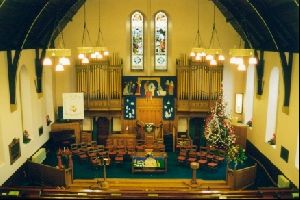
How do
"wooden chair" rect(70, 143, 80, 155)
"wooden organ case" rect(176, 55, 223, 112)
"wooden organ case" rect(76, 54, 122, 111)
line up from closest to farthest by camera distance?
"wooden chair" rect(70, 143, 80, 155), "wooden organ case" rect(176, 55, 223, 112), "wooden organ case" rect(76, 54, 122, 111)

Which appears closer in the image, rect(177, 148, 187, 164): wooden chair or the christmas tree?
the christmas tree

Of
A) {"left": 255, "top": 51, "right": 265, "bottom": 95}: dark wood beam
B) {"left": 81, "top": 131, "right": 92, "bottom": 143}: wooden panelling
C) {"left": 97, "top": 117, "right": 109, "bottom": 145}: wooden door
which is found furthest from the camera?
{"left": 97, "top": 117, "right": 109, "bottom": 145}: wooden door

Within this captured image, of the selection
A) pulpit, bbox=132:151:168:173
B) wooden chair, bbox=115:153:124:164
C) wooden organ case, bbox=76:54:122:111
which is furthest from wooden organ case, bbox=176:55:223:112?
wooden chair, bbox=115:153:124:164

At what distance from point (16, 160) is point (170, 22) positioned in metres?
9.67

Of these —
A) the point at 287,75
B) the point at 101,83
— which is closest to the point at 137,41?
the point at 101,83

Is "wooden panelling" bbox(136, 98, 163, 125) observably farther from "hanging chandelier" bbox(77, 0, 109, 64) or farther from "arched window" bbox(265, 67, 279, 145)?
"arched window" bbox(265, 67, 279, 145)

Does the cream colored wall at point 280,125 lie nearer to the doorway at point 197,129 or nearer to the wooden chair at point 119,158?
the doorway at point 197,129

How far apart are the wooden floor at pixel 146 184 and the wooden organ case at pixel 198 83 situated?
4.89m

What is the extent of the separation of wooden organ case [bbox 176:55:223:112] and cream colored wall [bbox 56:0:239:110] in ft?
2.62

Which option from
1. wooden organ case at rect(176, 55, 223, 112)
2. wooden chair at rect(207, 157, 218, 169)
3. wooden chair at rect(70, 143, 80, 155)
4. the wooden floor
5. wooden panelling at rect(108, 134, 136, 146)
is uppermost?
wooden organ case at rect(176, 55, 223, 112)

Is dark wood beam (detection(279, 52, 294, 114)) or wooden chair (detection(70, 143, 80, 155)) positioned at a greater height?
dark wood beam (detection(279, 52, 294, 114))

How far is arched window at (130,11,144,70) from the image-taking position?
1870cm

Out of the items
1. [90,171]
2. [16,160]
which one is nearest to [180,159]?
[90,171]

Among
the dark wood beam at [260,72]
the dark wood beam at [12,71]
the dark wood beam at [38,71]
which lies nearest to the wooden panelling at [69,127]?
the dark wood beam at [38,71]
